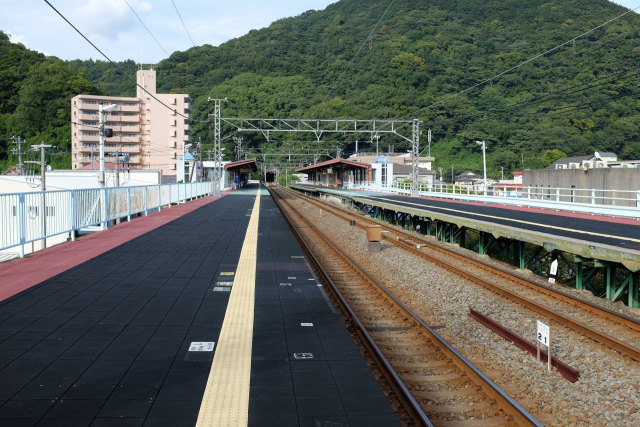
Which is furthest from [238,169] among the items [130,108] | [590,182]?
[130,108]

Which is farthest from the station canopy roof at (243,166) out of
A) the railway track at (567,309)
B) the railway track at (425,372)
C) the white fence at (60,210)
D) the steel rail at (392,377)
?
the steel rail at (392,377)

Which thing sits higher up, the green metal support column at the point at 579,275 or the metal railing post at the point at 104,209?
the metal railing post at the point at 104,209

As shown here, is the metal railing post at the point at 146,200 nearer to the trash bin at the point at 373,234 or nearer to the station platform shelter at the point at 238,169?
the trash bin at the point at 373,234

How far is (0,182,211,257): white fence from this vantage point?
10.6 m

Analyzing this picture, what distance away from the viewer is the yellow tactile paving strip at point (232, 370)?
162 inches

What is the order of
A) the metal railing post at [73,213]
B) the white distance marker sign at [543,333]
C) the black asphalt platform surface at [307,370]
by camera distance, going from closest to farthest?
1. the black asphalt platform surface at [307,370]
2. the white distance marker sign at [543,333]
3. the metal railing post at [73,213]

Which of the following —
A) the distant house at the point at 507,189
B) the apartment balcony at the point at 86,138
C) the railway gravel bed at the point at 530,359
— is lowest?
the railway gravel bed at the point at 530,359

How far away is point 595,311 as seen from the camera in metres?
8.76

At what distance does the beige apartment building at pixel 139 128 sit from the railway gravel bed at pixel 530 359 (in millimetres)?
94154

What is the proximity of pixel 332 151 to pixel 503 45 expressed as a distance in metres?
A: 30.6

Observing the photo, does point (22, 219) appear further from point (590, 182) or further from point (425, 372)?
point (590, 182)

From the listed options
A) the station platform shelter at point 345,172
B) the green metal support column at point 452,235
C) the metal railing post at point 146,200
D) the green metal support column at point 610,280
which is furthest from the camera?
the station platform shelter at point 345,172

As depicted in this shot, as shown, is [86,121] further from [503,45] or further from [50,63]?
[503,45]

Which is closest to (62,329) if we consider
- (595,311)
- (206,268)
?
(206,268)
